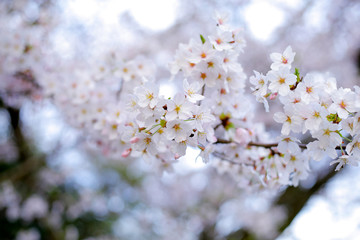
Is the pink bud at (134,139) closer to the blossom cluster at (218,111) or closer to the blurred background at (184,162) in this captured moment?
the blossom cluster at (218,111)

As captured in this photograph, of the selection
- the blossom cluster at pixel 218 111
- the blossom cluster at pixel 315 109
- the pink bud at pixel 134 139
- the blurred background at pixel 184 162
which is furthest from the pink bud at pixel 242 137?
the blurred background at pixel 184 162

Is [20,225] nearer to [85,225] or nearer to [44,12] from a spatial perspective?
[85,225]

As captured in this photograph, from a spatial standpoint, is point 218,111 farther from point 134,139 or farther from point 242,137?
point 134,139

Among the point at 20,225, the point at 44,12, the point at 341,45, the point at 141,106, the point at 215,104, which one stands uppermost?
the point at 341,45

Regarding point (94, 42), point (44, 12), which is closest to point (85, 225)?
point (94, 42)

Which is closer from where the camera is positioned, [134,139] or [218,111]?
[134,139]

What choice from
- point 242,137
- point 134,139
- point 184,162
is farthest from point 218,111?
point 184,162

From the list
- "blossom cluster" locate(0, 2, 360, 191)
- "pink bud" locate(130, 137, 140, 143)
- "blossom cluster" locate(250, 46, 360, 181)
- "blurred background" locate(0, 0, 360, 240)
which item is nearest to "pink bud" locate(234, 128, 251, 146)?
"blossom cluster" locate(0, 2, 360, 191)

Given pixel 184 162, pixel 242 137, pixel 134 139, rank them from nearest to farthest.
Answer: pixel 134 139 → pixel 242 137 → pixel 184 162
